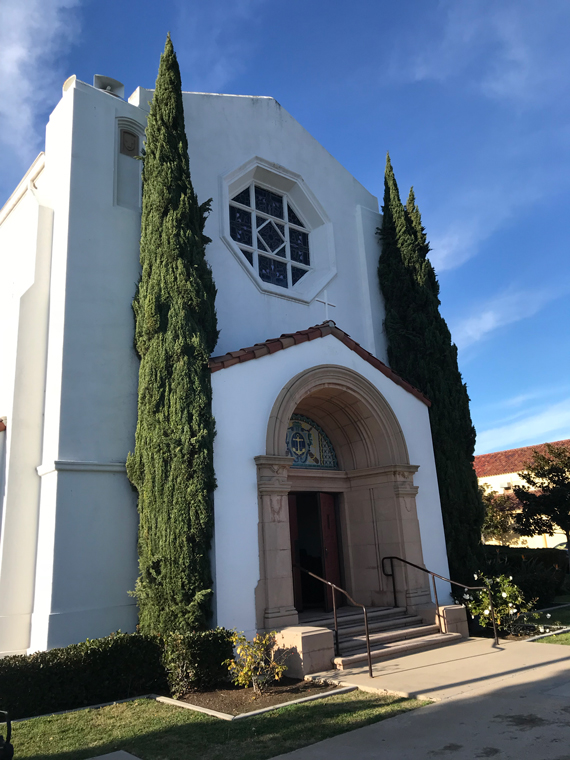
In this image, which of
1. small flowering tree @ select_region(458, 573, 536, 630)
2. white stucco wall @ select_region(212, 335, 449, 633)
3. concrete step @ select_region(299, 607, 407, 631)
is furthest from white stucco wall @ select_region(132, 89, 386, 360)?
small flowering tree @ select_region(458, 573, 536, 630)

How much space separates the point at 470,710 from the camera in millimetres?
6453

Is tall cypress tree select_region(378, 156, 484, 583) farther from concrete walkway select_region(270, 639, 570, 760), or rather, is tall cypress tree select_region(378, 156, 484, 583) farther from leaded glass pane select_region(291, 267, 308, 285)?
concrete walkway select_region(270, 639, 570, 760)

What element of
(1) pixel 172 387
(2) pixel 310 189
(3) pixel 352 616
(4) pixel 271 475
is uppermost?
(2) pixel 310 189

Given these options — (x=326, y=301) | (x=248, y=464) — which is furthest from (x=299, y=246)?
(x=248, y=464)

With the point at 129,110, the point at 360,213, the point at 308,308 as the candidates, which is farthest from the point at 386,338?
the point at 129,110

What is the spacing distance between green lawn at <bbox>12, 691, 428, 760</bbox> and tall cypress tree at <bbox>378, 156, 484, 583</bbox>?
6.45 meters

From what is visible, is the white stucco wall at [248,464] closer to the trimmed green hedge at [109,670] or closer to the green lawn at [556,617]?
the trimmed green hedge at [109,670]

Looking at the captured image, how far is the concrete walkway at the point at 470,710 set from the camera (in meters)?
5.32

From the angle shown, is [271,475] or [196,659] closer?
[196,659]

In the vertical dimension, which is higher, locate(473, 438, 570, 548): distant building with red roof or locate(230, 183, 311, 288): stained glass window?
locate(230, 183, 311, 288): stained glass window

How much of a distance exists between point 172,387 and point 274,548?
315 cm

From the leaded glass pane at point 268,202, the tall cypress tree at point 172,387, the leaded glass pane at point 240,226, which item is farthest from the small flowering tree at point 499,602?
the leaded glass pane at point 268,202

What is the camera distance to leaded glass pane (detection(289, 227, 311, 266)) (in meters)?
15.1

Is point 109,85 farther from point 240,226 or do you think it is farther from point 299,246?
point 299,246
